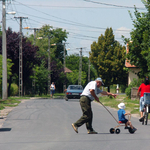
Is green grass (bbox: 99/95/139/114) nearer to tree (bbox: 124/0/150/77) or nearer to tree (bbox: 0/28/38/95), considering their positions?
tree (bbox: 124/0/150/77)

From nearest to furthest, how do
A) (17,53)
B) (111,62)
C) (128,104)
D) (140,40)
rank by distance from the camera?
(140,40), (128,104), (17,53), (111,62)

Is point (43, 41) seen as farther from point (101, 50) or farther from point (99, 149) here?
point (99, 149)

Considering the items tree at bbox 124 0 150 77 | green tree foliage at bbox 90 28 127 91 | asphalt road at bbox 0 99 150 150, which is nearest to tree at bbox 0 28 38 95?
green tree foliage at bbox 90 28 127 91

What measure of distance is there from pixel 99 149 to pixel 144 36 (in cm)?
1288

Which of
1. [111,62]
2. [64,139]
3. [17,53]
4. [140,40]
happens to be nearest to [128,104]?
[140,40]

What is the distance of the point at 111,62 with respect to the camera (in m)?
57.7

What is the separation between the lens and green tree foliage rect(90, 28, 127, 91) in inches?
2253

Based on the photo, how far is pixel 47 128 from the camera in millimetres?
12320

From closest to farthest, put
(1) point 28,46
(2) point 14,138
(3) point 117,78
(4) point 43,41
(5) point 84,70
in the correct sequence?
(2) point 14,138, (1) point 28,46, (3) point 117,78, (4) point 43,41, (5) point 84,70

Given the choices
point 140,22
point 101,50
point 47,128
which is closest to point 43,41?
point 101,50

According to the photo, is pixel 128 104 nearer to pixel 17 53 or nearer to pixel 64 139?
pixel 64 139

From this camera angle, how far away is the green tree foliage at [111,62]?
57.2 meters

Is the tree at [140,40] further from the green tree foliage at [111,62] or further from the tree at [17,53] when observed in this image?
the green tree foliage at [111,62]

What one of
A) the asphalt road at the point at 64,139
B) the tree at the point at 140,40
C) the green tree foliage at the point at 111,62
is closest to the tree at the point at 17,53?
the green tree foliage at the point at 111,62
